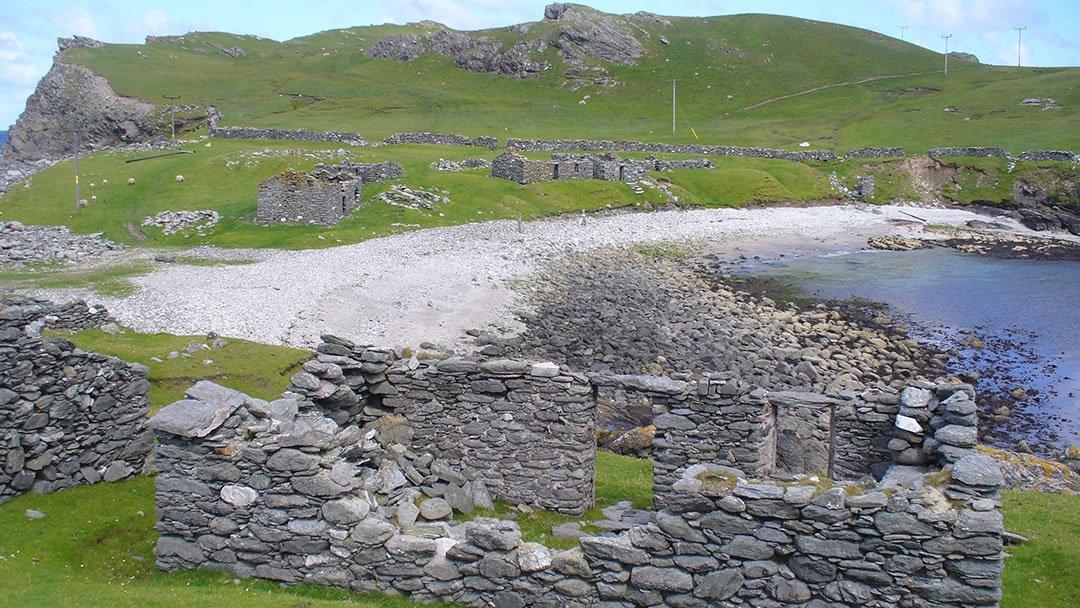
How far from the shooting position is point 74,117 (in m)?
106

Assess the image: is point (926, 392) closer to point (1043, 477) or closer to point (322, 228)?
point (1043, 477)

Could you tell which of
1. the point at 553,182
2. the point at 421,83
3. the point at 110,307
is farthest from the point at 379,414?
the point at 421,83

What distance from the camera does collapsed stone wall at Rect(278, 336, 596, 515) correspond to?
15.2 metres

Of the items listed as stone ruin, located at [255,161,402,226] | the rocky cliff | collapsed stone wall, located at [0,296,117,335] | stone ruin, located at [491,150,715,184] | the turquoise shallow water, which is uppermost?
the rocky cliff

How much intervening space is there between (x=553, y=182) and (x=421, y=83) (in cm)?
8528

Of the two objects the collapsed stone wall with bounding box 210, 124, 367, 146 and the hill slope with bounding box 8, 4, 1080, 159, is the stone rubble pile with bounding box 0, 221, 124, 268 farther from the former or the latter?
the hill slope with bounding box 8, 4, 1080, 159

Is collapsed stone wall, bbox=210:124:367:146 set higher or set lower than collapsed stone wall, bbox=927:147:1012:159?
higher

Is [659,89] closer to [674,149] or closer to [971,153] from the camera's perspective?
[674,149]

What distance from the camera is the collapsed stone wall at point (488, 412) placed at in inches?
599

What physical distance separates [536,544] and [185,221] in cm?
4309

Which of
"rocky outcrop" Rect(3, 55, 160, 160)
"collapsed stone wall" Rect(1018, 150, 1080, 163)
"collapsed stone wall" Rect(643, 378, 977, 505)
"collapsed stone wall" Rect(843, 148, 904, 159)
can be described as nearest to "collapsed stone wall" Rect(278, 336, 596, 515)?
"collapsed stone wall" Rect(643, 378, 977, 505)

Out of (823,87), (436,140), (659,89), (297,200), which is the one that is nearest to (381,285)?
(297,200)

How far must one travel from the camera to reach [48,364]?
15.3 m

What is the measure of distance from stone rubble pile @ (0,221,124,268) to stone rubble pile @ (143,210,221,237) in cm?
307
